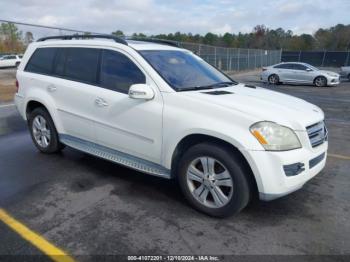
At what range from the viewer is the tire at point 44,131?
532 centimetres

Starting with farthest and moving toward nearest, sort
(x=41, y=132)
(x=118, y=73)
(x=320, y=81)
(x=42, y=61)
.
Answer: (x=320, y=81)
(x=41, y=132)
(x=42, y=61)
(x=118, y=73)

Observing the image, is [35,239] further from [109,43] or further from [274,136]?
[109,43]

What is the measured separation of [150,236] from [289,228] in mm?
1356

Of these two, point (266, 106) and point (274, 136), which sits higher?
point (266, 106)

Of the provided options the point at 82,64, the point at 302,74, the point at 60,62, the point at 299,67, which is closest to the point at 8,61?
the point at 299,67

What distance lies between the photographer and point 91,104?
4.47m

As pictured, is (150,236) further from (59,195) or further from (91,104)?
(91,104)

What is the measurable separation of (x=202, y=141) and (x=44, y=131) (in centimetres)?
298

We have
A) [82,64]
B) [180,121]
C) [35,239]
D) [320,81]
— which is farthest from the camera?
[320,81]

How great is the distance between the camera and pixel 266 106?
11.8ft

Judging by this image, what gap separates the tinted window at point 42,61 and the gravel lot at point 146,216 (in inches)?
56.7

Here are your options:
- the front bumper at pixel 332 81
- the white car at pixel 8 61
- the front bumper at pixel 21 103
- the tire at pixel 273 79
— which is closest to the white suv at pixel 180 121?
the front bumper at pixel 21 103

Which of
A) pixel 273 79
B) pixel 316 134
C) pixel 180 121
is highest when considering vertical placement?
pixel 180 121

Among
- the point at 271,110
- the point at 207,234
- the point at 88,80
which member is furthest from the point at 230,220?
the point at 88,80
